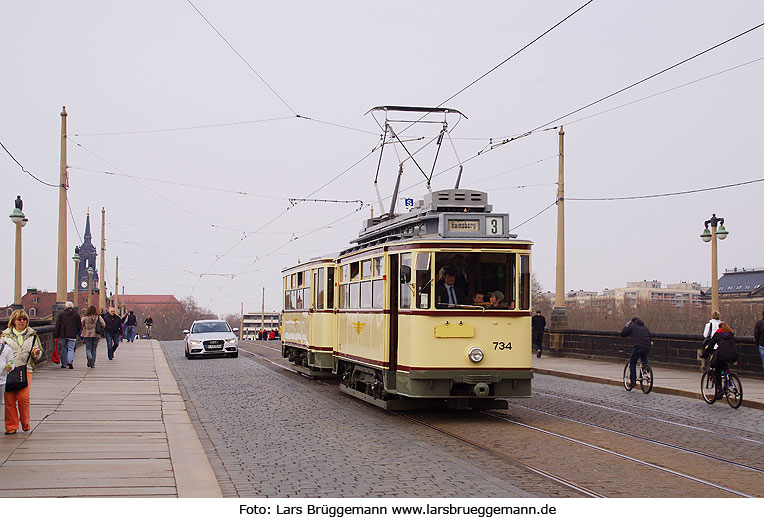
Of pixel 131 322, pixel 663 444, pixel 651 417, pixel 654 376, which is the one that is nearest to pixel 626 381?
pixel 654 376

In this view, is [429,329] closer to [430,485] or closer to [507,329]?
[507,329]

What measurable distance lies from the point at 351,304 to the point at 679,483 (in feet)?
31.1

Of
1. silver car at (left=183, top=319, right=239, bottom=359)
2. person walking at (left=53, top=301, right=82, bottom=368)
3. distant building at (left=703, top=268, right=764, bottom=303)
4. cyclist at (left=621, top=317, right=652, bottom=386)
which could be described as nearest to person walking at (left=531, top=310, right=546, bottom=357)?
silver car at (left=183, top=319, right=239, bottom=359)

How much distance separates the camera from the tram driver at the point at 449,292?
14.0m

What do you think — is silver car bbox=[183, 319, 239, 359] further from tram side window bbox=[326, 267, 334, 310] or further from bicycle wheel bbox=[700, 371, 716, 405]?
bicycle wheel bbox=[700, 371, 716, 405]

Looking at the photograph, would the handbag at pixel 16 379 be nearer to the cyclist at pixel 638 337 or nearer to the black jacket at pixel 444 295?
the black jacket at pixel 444 295

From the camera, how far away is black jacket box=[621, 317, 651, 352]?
19.6 meters

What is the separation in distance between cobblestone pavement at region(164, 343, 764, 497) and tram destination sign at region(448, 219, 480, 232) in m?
2.95

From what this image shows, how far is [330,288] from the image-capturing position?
2066 centimetres

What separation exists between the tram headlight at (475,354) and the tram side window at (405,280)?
1163 millimetres

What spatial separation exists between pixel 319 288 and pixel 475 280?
309 inches

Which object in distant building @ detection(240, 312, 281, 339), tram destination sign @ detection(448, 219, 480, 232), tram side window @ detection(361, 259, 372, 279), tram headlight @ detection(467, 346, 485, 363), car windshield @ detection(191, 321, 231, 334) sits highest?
tram destination sign @ detection(448, 219, 480, 232)

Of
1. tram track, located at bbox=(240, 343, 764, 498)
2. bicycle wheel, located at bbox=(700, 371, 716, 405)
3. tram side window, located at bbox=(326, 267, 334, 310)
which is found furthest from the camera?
tram side window, located at bbox=(326, 267, 334, 310)

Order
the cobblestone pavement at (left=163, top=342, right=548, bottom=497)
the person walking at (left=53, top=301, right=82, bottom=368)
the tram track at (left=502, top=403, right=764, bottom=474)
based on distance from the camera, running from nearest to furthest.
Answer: the cobblestone pavement at (left=163, top=342, right=548, bottom=497), the tram track at (left=502, top=403, right=764, bottom=474), the person walking at (left=53, top=301, right=82, bottom=368)
